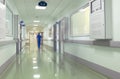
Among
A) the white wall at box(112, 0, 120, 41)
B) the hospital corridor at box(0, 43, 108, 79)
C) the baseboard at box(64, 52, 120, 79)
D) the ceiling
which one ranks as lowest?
the hospital corridor at box(0, 43, 108, 79)

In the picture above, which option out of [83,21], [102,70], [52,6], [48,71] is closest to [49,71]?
[48,71]

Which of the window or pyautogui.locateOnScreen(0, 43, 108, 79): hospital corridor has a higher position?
the window

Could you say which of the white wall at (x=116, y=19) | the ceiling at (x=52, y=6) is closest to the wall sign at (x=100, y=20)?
the white wall at (x=116, y=19)

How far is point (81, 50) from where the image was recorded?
727 centimetres

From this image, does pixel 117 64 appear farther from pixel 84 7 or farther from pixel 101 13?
pixel 84 7

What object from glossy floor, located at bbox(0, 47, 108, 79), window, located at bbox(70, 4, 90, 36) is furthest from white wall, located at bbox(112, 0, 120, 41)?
window, located at bbox(70, 4, 90, 36)

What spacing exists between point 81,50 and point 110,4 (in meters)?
3.16

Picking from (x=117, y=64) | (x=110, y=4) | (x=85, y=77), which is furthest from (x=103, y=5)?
(x=85, y=77)

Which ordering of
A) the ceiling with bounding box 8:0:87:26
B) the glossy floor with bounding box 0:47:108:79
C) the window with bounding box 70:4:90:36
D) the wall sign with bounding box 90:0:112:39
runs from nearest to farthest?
the wall sign with bounding box 90:0:112:39 < the glossy floor with bounding box 0:47:108:79 < the window with bounding box 70:4:90:36 < the ceiling with bounding box 8:0:87:26

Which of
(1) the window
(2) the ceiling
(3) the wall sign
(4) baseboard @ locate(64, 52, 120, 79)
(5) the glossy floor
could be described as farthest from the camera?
(2) the ceiling

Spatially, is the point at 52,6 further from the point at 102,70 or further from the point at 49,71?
the point at 102,70

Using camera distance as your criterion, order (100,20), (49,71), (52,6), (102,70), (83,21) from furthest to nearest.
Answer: (52,6), (83,21), (49,71), (102,70), (100,20)

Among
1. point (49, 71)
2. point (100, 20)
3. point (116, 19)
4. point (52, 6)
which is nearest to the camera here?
point (116, 19)

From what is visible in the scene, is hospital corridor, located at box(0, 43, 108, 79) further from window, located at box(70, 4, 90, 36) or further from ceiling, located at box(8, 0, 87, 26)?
ceiling, located at box(8, 0, 87, 26)
